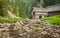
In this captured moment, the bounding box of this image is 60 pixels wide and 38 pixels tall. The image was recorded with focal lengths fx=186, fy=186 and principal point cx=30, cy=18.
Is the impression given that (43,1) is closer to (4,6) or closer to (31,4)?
(31,4)

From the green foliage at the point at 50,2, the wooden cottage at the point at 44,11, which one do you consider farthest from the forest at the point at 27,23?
the wooden cottage at the point at 44,11

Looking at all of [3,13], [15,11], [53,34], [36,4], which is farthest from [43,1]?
[53,34]

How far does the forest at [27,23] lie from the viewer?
730 cm

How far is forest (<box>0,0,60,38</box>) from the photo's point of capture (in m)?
7.30

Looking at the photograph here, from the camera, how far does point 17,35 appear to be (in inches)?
279

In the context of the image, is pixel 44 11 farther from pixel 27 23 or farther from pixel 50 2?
pixel 27 23

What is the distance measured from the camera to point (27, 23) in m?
11.5

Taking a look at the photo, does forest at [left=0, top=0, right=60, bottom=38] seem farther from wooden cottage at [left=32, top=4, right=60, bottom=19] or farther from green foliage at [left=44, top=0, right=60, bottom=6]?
wooden cottage at [left=32, top=4, right=60, bottom=19]

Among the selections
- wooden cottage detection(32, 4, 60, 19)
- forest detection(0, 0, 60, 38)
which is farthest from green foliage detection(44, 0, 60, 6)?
wooden cottage detection(32, 4, 60, 19)

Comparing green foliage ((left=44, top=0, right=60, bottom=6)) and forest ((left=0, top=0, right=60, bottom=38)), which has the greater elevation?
forest ((left=0, top=0, right=60, bottom=38))

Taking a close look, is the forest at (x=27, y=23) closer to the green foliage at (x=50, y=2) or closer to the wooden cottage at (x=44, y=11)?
the green foliage at (x=50, y=2)

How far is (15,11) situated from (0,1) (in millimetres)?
5751

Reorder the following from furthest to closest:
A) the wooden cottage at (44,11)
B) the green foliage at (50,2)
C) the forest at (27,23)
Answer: the green foliage at (50,2) → the wooden cottage at (44,11) → the forest at (27,23)

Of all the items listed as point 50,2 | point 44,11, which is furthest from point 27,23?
point 50,2
